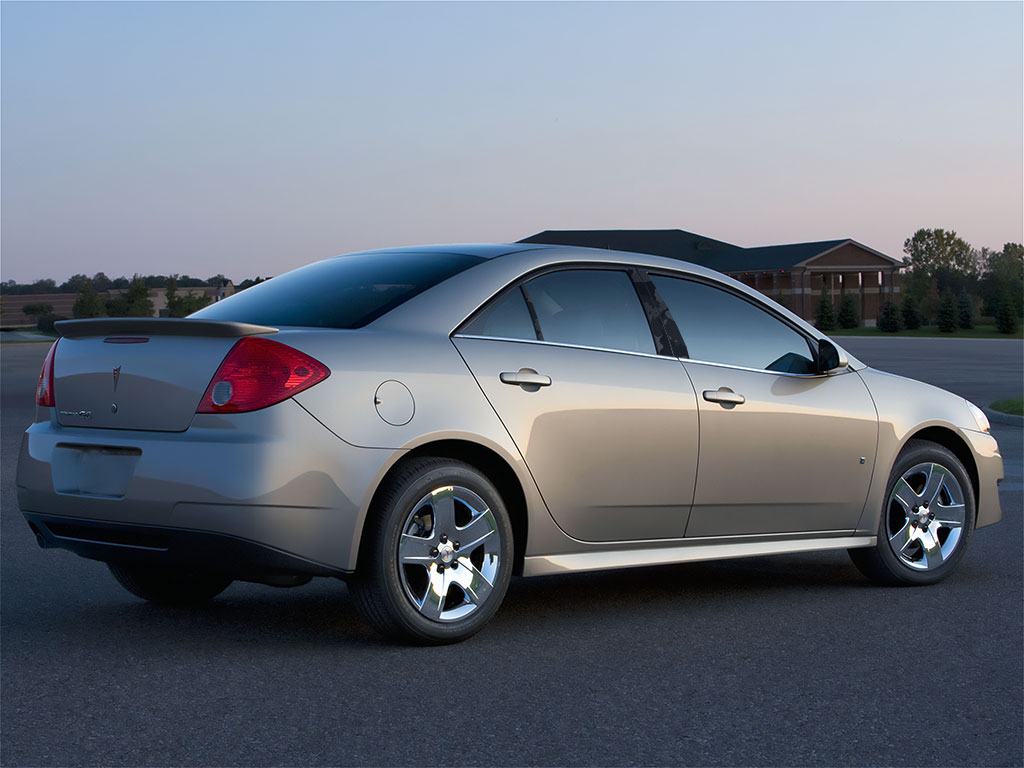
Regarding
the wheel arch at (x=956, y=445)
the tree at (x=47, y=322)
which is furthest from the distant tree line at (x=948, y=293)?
the wheel arch at (x=956, y=445)

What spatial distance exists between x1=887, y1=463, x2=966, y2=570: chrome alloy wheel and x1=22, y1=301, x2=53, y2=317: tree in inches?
5635

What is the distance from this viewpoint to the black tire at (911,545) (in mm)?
6906

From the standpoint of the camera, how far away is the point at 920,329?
88.8 metres

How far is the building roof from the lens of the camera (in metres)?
106

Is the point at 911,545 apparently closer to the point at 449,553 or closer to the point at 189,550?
the point at 449,553

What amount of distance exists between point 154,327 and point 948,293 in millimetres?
88818

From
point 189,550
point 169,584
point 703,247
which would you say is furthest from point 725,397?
point 703,247

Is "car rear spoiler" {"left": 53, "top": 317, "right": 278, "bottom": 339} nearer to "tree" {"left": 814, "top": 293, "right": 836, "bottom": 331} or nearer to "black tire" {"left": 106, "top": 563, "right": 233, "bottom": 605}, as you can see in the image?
"black tire" {"left": 106, "top": 563, "right": 233, "bottom": 605}

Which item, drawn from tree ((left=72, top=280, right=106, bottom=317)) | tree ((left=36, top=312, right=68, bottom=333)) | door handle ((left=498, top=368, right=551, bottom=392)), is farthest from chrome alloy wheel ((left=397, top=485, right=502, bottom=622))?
tree ((left=72, top=280, right=106, bottom=317))

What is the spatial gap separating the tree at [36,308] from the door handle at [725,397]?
143509 millimetres

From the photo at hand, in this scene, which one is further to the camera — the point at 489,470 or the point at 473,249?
the point at 473,249

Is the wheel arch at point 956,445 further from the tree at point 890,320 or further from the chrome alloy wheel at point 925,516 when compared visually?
the tree at point 890,320

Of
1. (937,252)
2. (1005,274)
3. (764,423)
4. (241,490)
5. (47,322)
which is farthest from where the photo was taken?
(937,252)

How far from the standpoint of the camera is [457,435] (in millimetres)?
5305
